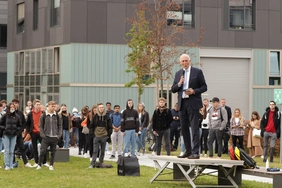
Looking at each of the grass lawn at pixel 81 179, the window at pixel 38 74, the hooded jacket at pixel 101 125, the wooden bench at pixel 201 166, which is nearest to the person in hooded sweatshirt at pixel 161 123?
the hooded jacket at pixel 101 125

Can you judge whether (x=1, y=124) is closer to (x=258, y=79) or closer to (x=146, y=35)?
(x=146, y=35)

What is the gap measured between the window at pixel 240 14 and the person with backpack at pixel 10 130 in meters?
31.0

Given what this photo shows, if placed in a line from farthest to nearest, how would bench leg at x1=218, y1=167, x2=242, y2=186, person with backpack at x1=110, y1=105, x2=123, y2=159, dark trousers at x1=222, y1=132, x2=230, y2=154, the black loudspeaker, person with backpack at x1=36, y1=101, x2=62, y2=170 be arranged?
dark trousers at x1=222, y1=132, x2=230, y2=154 < person with backpack at x1=110, y1=105, x2=123, y2=159 < person with backpack at x1=36, y1=101, x2=62, y2=170 < the black loudspeaker < bench leg at x1=218, y1=167, x2=242, y2=186

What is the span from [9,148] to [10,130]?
53cm

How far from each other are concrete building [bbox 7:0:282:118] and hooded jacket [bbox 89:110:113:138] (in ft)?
84.4

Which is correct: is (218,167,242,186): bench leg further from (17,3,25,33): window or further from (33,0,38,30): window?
(17,3,25,33): window

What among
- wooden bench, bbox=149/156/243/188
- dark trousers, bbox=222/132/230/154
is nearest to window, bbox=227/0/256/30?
dark trousers, bbox=222/132/230/154

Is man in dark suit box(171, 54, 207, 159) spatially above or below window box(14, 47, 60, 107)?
below

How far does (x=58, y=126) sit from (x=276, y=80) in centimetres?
3326

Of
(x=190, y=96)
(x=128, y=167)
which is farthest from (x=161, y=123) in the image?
(x=190, y=96)

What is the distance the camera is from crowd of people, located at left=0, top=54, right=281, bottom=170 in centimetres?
1658

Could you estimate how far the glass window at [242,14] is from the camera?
52844 millimetres

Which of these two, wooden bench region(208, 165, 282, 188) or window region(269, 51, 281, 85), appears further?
window region(269, 51, 281, 85)

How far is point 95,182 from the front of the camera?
19.0 m
